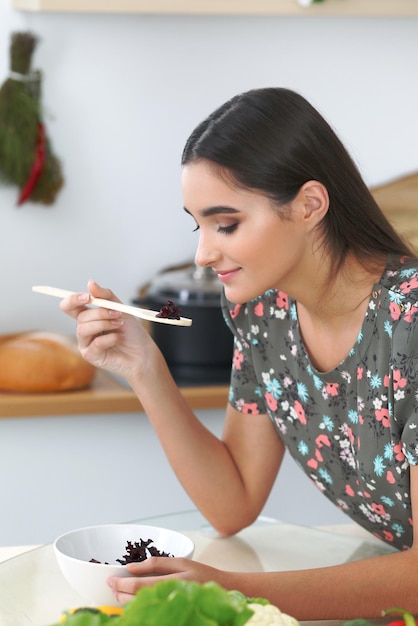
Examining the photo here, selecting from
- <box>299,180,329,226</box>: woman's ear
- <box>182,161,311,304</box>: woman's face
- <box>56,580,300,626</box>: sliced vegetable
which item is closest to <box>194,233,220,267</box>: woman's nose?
<box>182,161,311,304</box>: woman's face

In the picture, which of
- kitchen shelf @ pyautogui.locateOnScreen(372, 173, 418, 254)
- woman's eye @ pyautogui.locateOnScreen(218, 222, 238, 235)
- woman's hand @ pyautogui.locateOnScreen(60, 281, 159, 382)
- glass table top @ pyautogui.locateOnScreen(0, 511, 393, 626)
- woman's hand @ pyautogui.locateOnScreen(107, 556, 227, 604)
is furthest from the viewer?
kitchen shelf @ pyautogui.locateOnScreen(372, 173, 418, 254)

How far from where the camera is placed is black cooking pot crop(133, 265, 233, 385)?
7.75ft

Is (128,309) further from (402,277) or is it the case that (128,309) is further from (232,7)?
(232,7)

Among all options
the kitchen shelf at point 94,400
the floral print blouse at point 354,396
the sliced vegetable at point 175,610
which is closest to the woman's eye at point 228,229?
the floral print blouse at point 354,396

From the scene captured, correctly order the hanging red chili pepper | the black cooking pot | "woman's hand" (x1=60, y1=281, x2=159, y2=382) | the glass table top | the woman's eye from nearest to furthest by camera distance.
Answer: the glass table top
the woman's eye
"woman's hand" (x1=60, y1=281, x2=159, y2=382)
the black cooking pot
the hanging red chili pepper

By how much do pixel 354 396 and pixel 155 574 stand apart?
440mm

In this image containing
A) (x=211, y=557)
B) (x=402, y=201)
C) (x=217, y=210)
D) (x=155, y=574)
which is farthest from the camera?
(x=402, y=201)

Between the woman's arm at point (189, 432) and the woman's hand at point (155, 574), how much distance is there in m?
0.36

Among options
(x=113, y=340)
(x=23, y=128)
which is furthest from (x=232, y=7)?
(x=113, y=340)

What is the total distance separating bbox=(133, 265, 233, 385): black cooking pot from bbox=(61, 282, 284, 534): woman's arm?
0.84 meters

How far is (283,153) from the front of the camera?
120 cm

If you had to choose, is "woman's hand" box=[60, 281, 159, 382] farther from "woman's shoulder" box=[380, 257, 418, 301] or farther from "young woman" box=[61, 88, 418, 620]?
"woman's shoulder" box=[380, 257, 418, 301]

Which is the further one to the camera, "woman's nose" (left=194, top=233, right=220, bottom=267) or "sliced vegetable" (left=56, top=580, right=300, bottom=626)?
"woman's nose" (left=194, top=233, right=220, bottom=267)

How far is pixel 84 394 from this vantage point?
2.32 metres
